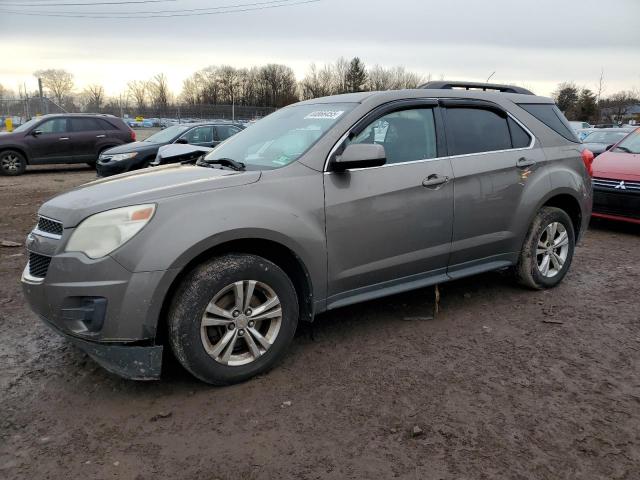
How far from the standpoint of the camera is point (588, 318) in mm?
4180

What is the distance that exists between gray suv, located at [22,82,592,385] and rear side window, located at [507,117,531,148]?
12mm

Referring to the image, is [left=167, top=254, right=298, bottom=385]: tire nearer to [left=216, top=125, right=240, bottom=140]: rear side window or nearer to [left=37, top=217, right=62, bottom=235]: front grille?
[left=37, top=217, right=62, bottom=235]: front grille

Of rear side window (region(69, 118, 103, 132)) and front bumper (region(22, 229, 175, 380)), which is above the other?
rear side window (region(69, 118, 103, 132))

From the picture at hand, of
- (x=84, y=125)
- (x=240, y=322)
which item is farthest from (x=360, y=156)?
(x=84, y=125)

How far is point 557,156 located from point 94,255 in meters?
3.87

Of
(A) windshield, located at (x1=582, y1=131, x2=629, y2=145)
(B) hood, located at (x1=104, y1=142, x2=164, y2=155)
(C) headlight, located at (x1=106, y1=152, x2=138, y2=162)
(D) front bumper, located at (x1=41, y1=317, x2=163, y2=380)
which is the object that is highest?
(A) windshield, located at (x1=582, y1=131, x2=629, y2=145)

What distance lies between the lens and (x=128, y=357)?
2.81 m

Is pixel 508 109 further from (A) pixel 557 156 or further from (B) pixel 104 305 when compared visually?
(B) pixel 104 305

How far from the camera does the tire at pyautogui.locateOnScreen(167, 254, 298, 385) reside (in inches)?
113

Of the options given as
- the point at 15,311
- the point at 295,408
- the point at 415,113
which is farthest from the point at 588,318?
the point at 15,311

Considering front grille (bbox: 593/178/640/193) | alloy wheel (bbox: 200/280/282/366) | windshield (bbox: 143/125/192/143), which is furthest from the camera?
windshield (bbox: 143/125/192/143)

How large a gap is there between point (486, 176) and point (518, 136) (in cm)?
66

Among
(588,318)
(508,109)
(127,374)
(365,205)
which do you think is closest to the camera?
(127,374)

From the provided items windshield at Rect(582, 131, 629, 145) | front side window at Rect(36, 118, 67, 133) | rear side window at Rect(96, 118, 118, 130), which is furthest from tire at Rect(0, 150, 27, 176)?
windshield at Rect(582, 131, 629, 145)
